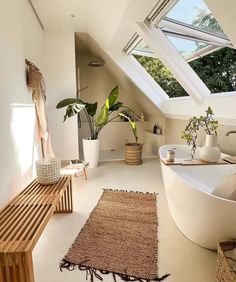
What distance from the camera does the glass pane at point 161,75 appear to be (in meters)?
4.09

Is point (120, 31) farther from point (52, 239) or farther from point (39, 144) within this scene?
point (52, 239)

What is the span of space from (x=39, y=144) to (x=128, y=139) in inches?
139

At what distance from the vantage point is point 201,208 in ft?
5.44

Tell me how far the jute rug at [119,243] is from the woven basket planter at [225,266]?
0.43m

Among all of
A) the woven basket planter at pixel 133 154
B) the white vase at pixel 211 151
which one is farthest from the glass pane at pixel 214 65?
the woven basket planter at pixel 133 154

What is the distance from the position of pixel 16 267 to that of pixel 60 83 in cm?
375

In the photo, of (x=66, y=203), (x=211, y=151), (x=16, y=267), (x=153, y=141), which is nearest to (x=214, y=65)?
(x=211, y=151)

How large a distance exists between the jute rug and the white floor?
0.07m

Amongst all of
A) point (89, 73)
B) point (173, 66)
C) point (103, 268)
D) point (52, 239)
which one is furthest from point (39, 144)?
point (89, 73)

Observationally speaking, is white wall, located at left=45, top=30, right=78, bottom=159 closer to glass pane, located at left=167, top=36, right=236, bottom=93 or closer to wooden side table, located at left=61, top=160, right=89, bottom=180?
wooden side table, located at left=61, top=160, right=89, bottom=180

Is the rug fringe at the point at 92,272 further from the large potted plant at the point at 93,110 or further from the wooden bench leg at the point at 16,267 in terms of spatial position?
the large potted plant at the point at 93,110

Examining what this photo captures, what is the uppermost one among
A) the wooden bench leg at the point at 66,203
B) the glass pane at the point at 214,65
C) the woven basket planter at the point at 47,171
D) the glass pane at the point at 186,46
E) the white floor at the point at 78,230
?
the glass pane at the point at 186,46

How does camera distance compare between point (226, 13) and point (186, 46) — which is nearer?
point (226, 13)

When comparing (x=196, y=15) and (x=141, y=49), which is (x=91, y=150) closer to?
(x=141, y=49)
